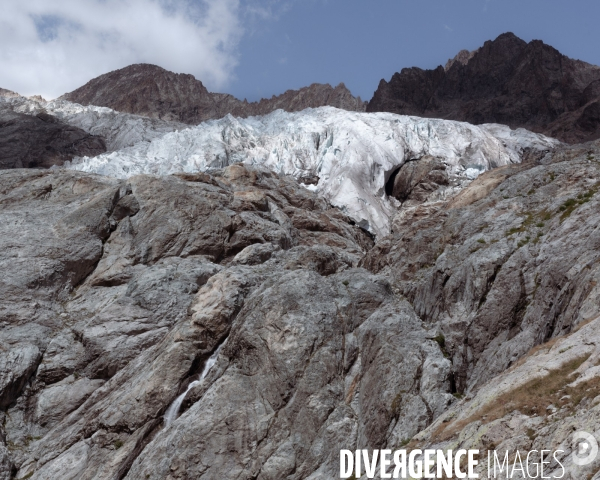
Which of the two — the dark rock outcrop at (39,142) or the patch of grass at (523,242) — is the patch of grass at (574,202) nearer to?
the patch of grass at (523,242)

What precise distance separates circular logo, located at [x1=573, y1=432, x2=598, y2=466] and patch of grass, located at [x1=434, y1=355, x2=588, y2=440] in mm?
1886

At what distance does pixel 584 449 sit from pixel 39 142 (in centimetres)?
14134

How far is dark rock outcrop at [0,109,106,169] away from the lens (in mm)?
130875

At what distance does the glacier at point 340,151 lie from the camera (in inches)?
3335

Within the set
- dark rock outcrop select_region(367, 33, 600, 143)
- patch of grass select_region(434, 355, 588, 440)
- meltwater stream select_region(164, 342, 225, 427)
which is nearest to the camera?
patch of grass select_region(434, 355, 588, 440)

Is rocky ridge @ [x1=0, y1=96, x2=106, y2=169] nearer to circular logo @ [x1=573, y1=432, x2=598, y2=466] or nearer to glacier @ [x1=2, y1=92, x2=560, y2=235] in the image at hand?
glacier @ [x1=2, y1=92, x2=560, y2=235]

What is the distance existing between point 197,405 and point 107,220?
87.5ft

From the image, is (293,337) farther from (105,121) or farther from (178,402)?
(105,121)

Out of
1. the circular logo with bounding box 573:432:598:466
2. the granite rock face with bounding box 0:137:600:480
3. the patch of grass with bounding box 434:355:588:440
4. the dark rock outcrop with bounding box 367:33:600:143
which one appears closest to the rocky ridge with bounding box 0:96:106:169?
the dark rock outcrop with bounding box 367:33:600:143

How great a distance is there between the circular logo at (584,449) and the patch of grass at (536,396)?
1886 millimetres

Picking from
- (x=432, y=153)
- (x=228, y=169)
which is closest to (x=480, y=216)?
(x=228, y=169)

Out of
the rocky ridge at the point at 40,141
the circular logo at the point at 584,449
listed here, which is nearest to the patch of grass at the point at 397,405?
the circular logo at the point at 584,449

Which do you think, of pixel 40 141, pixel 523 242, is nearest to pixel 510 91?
pixel 40 141

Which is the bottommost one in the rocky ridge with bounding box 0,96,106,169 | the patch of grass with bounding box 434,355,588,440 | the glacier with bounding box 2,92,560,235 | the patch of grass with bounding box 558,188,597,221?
the patch of grass with bounding box 434,355,588,440
